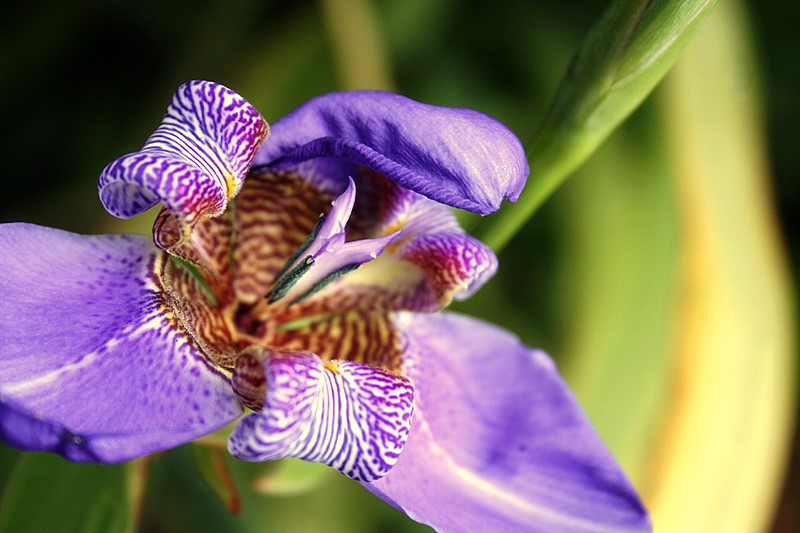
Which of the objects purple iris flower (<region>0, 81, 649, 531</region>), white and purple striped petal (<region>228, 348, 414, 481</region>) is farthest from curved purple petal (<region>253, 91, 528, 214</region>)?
white and purple striped petal (<region>228, 348, 414, 481</region>)

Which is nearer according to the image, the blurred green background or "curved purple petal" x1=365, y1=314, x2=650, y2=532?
"curved purple petal" x1=365, y1=314, x2=650, y2=532

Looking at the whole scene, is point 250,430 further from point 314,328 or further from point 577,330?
point 577,330

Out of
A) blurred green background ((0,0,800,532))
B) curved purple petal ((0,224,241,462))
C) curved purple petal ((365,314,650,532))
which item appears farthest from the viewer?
blurred green background ((0,0,800,532))

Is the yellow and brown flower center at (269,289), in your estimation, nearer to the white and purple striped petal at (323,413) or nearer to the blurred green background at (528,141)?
the white and purple striped petal at (323,413)

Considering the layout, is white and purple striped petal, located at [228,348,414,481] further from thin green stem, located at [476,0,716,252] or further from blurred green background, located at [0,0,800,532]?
blurred green background, located at [0,0,800,532]

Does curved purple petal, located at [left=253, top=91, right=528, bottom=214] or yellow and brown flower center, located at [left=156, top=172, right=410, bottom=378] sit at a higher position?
curved purple petal, located at [left=253, top=91, right=528, bottom=214]

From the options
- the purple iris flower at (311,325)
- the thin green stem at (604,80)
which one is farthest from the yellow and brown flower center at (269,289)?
the thin green stem at (604,80)
